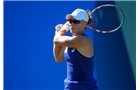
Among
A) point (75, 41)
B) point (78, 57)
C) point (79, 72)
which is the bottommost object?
point (79, 72)

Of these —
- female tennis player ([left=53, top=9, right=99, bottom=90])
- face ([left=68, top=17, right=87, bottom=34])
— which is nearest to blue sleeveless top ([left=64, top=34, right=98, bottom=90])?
female tennis player ([left=53, top=9, right=99, bottom=90])

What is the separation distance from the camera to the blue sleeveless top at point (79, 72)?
2271mm

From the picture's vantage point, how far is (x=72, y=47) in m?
2.33

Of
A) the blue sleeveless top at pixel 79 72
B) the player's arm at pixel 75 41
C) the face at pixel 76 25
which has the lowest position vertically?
the blue sleeveless top at pixel 79 72

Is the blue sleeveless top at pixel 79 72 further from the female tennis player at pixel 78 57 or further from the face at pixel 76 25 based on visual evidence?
the face at pixel 76 25

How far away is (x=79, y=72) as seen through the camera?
7.50ft

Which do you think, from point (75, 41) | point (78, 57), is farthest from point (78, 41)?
point (78, 57)

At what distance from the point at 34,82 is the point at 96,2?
1.42 metres

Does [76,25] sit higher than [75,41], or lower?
higher

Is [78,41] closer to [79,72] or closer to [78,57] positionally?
[78,57]

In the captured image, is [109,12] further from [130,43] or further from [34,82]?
[34,82]

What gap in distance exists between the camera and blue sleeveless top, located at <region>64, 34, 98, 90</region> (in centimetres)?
227

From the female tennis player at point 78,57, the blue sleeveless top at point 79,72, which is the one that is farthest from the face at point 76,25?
the blue sleeveless top at point 79,72

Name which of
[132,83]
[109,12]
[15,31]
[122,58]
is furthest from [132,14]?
[15,31]
